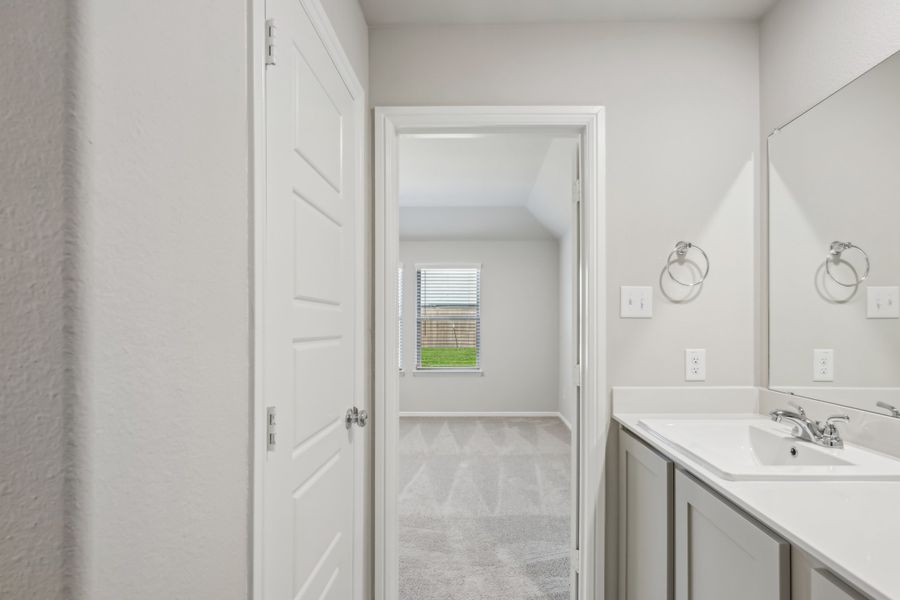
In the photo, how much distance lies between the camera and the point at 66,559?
0.56m

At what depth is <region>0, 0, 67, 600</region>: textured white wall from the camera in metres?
0.52

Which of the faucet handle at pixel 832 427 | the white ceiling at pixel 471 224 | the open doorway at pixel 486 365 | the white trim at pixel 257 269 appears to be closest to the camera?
the white trim at pixel 257 269

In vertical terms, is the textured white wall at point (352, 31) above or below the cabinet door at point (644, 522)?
above

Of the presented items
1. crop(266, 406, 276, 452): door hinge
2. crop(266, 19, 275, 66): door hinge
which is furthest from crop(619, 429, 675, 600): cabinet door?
crop(266, 19, 275, 66): door hinge

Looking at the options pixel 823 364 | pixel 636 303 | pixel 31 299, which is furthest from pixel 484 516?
pixel 31 299

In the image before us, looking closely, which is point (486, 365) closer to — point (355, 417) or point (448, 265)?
point (448, 265)

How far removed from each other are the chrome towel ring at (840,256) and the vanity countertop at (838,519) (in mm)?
612

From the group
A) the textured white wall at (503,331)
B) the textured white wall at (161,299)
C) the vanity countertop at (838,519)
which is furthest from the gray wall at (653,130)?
the textured white wall at (503,331)

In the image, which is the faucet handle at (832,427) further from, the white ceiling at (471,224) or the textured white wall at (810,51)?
the white ceiling at (471,224)

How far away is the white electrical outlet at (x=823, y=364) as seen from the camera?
1.77 metres

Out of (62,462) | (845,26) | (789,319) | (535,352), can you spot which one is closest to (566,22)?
(845,26)

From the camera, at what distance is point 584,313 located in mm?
2236

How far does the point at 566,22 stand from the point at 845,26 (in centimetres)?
95

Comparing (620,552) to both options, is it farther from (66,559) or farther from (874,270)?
(66,559)
